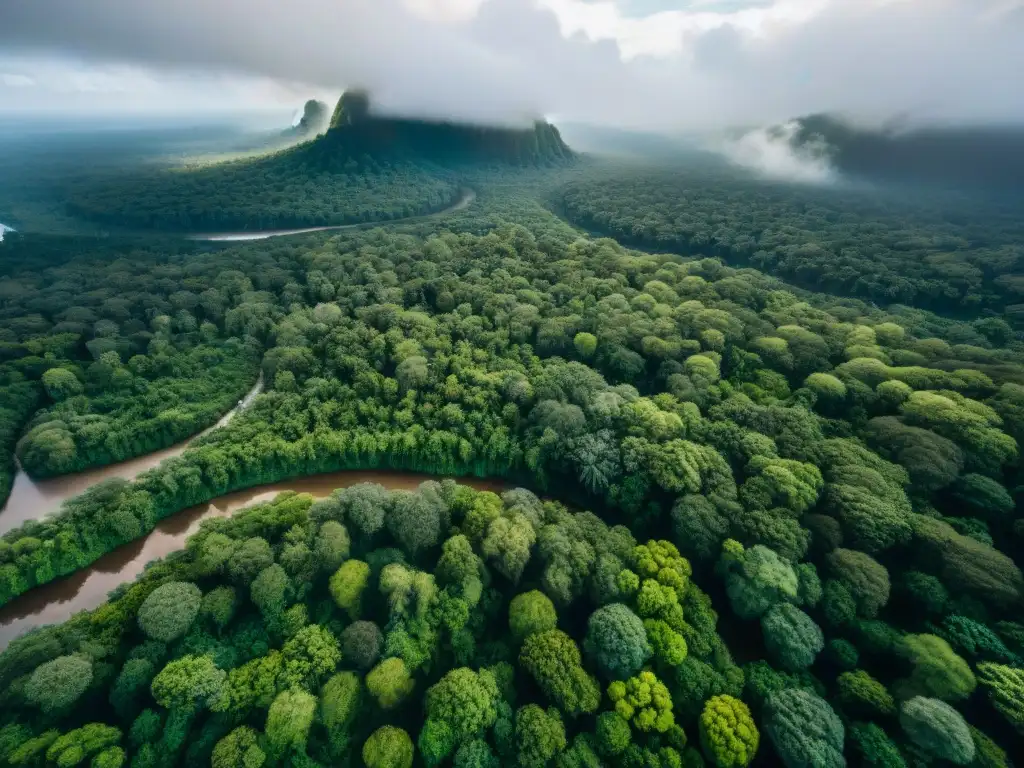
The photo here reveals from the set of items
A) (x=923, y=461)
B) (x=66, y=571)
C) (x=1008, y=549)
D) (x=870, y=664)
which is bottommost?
(x=66, y=571)

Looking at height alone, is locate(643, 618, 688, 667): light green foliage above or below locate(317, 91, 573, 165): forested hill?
below

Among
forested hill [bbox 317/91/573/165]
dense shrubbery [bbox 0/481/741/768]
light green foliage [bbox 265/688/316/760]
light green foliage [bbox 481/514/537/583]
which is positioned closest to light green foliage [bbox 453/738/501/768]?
dense shrubbery [bbox 0/481/741/768]

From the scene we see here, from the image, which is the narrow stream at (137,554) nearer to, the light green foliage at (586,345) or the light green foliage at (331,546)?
the light green foliage at (331,546)

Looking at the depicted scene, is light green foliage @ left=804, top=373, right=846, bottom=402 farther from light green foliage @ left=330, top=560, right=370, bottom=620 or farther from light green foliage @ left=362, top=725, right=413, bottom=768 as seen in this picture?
light green foliage @ left=362, top=725, right=413, bottom=768

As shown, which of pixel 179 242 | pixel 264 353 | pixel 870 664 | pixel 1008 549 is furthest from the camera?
pixel 179 242

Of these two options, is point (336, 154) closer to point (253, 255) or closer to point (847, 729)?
point (253, 255)

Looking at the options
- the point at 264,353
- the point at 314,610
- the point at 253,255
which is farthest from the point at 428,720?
the point at 253,255

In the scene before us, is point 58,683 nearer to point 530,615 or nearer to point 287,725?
point 287,725
